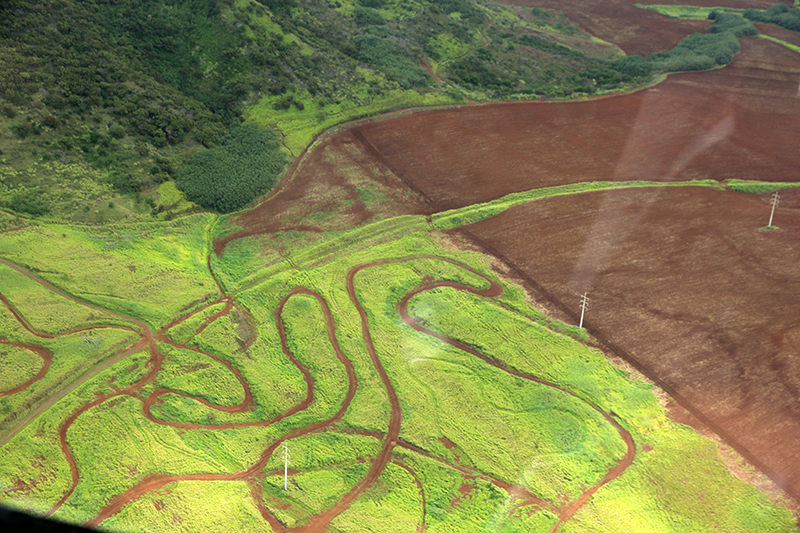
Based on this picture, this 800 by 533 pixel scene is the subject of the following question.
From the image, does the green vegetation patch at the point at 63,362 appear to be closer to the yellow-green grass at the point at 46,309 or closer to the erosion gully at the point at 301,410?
the erosion gully at the point at 301,410

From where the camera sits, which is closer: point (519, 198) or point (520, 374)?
point (520, 374)

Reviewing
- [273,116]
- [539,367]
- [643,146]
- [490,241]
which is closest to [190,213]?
[273,116]

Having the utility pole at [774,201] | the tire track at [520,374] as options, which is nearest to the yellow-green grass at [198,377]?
the tire track at [520,374]

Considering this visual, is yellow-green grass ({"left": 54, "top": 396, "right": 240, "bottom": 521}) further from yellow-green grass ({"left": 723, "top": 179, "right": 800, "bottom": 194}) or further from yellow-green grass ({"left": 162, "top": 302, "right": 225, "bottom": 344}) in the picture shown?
yellow-green grass ({"left": 723, "top": 179, "right": 800, "bottom": 194})

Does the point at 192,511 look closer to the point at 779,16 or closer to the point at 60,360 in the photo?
the point at 60,360

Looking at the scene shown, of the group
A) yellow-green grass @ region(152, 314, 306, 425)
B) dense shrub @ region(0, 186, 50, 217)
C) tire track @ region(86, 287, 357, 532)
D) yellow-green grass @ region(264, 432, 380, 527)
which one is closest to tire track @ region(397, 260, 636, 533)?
tire track @ region(86, 287, 357, 532)

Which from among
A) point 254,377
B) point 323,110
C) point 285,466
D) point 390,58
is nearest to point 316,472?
point 285,466
